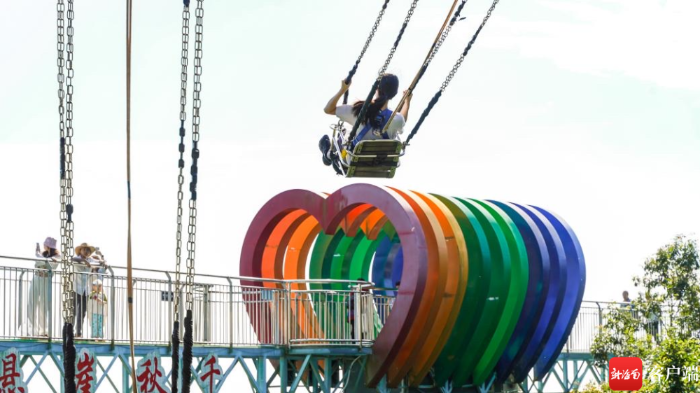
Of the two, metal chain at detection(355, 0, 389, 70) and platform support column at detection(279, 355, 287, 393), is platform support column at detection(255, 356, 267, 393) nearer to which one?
platform support column at detection(279, 355, 287, 393)

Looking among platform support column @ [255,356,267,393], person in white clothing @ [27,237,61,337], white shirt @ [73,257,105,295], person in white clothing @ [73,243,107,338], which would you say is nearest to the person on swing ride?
platform support column @ [255,356,267,393]

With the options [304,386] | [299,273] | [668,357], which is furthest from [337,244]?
[668,357]

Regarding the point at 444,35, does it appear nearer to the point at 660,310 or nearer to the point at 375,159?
the point at 375,159

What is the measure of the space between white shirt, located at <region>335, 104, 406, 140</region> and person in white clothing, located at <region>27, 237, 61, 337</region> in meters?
6.14

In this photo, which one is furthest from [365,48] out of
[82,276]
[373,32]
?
[82,276]

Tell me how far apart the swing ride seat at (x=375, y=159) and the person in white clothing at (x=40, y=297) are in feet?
19.4

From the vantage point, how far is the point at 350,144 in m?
24.0

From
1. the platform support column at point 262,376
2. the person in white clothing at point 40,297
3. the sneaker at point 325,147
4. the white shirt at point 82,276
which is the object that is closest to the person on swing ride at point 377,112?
the sneaker at point 325,147

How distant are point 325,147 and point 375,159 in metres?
1.82

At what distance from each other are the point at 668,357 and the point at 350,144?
6.86 m

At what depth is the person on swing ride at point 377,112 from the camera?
23984 millimetres

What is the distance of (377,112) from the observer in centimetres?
2411

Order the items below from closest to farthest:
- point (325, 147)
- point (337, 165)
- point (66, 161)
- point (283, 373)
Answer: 1. point (66, 161)
2. point (337, 165)
3. point (325, 147)
4. point (283, 373)

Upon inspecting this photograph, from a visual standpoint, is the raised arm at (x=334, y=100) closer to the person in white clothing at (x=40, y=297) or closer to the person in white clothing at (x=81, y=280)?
the person in white clothing at (x=81, y=280)
